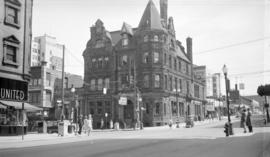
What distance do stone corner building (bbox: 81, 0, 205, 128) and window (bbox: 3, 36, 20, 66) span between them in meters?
24.8

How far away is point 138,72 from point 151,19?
9.92 m

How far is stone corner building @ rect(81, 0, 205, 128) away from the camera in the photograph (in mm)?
55919

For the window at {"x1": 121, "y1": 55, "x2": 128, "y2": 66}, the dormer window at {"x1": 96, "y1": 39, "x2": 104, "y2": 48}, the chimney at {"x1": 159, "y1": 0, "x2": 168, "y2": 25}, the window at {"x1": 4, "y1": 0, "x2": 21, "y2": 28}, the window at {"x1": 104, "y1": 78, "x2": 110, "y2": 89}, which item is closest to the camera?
the window at {"x1": 4, "y1": 0, "x2": 21, "y2": 28}

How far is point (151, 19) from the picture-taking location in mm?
58219

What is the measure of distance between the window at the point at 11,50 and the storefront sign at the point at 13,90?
71.1 inches

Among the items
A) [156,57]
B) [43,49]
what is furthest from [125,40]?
[43,49]

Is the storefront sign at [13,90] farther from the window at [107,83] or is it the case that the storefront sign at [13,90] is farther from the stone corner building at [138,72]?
the window at [107,83]

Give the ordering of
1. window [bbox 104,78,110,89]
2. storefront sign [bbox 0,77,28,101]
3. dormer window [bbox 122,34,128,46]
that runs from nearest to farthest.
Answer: storefront sign [bbox 0,77,28,101] < dormer window [bbox 122,34,128,46] < window [bbox 104,78,110,89]

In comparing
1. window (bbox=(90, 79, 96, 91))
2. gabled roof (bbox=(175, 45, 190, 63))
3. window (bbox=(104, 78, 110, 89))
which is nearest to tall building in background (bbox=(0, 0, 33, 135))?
window (bbox=(104, 78, 110, 89))

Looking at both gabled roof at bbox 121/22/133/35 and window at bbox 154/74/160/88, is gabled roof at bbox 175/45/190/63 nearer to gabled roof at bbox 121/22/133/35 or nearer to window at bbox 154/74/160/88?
window at bbox 154/74/160/88

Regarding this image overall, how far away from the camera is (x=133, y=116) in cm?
5672

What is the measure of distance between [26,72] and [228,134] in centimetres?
1993

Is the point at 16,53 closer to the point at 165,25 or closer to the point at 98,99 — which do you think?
the point at 98,99

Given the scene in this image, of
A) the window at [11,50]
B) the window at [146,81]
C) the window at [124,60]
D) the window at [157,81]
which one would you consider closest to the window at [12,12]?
the window at [11,50]
